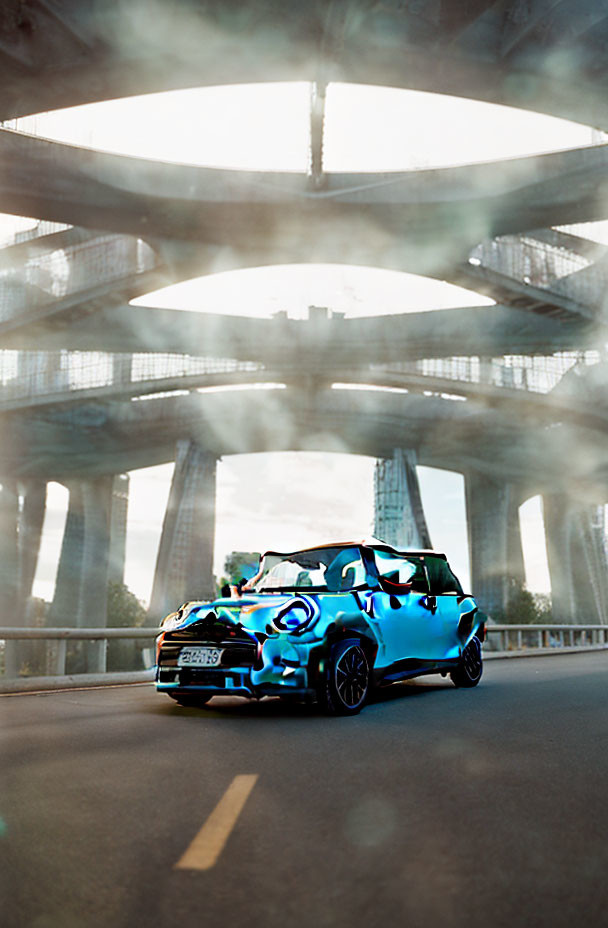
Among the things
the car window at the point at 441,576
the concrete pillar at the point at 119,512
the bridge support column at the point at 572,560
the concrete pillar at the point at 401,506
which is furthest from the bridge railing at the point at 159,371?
the car window at the point at 441,576

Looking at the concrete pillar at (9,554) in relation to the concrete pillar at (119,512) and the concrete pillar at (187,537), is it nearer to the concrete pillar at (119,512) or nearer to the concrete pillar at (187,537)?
the concrete pillar at (119,512)

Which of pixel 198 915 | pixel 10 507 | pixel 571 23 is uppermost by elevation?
pixel 571 23

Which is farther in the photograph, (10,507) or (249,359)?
(10,507)

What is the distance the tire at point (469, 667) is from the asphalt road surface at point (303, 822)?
10.0ft

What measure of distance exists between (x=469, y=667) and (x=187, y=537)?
36223 mm

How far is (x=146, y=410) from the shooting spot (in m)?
45.2

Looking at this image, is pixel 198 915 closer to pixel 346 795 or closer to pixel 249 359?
pixel 346 795

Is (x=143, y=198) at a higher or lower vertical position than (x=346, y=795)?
higher

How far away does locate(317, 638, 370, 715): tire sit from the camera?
8086 mm

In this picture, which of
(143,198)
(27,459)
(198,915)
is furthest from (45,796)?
(27,459)

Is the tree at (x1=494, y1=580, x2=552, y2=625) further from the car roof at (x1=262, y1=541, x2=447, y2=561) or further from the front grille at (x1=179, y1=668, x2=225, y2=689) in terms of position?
the front grille at (x1=179, y1=668, x2=225, y2=689)

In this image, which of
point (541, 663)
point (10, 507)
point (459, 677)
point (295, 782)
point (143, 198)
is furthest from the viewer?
point (10, 507)

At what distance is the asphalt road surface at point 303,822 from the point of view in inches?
119

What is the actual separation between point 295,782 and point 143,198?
2130 centimetres
